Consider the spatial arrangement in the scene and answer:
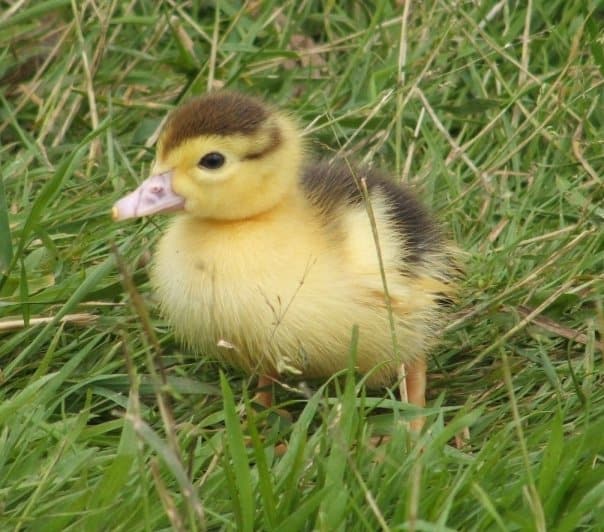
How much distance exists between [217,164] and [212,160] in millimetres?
14

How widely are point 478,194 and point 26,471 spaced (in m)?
1.66

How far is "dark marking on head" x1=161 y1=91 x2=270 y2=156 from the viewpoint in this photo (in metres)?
2.62

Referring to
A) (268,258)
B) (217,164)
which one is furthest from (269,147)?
(268,258)

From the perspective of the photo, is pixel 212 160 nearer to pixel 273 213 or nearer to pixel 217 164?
pixel 217 164

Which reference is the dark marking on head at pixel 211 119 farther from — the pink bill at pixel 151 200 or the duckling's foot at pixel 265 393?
the duckling's foot at pixel 265 393

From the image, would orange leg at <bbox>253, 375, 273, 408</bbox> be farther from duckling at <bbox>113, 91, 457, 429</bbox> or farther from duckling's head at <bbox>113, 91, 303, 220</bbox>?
duckling's head at <bbox>113, 91, 303, 220</bbox>

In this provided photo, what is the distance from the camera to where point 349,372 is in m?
2.42

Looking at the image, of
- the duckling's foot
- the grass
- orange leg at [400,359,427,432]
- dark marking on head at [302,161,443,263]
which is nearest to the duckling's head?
dark marking on head at [302,161,443,263]

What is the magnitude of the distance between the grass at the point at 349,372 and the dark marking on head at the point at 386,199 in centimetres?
29

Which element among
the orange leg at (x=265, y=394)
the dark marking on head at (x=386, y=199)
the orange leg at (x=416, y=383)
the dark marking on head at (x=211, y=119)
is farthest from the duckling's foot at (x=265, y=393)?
the dark marking on head at (x=211, y=119)

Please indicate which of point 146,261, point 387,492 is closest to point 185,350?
point 146,261

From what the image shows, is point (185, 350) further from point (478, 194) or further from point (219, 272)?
point (478, 194)

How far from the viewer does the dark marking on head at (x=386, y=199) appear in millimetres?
2807

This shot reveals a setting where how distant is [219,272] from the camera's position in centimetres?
265
